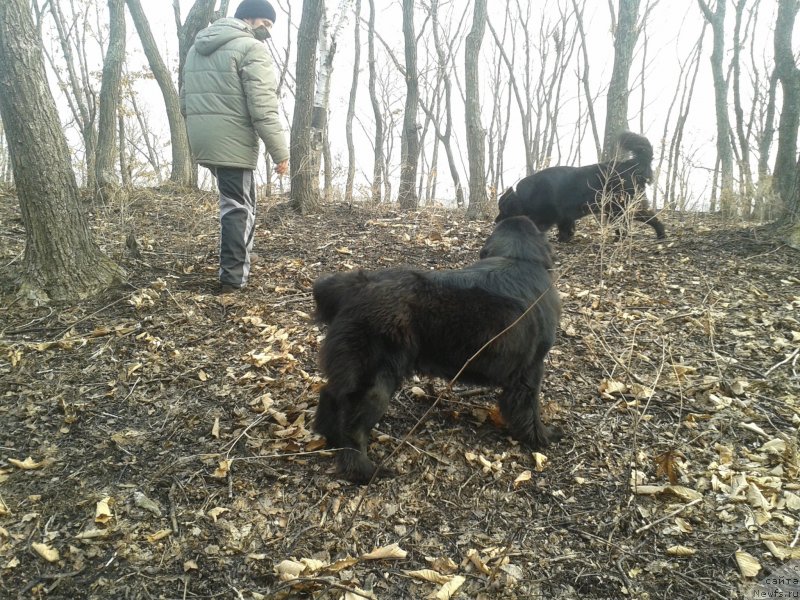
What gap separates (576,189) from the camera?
21.2 feet

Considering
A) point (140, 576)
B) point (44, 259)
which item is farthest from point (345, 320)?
point (44, 259)

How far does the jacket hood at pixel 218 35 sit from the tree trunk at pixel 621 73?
6698mm

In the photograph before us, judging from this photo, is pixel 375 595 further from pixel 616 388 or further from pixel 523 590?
Result: pixel 616 388

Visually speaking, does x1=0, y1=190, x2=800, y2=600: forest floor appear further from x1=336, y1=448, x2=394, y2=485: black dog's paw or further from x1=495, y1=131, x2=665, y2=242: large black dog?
x1=495, y1=131, x2=665, y2=242: large black dog

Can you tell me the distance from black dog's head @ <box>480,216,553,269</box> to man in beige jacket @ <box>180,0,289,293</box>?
7.33ft

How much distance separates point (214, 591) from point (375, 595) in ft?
2.32

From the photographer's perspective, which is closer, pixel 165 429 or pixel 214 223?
pixel 165 429

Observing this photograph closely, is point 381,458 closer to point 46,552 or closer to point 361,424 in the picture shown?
point 361,424

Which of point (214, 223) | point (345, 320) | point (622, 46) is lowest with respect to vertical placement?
point (345, 320)

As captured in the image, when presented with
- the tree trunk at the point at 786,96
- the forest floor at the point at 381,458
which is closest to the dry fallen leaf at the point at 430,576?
the forest floor at the point at 381,458

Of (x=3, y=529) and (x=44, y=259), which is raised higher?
(x=44, y=259)

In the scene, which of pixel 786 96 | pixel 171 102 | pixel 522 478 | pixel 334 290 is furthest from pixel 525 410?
pixel 171 102

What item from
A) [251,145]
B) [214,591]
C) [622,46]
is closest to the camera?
[214,591]

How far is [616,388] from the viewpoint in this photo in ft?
11.5
